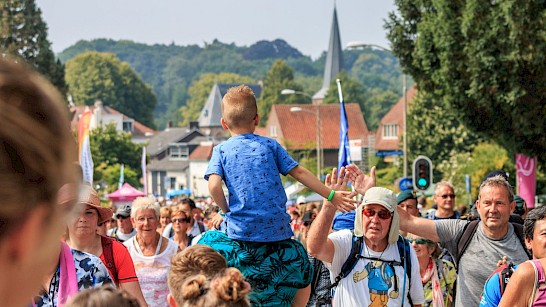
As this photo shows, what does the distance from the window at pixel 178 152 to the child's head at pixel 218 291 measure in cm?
14027

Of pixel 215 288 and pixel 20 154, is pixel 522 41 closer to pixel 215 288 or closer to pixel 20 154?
pixel 215 288

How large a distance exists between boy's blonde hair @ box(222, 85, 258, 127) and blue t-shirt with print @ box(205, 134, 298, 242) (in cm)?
9

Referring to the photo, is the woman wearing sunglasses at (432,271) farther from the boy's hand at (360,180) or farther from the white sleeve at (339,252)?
the white sleeve at (339,252)

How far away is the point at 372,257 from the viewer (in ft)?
21.4

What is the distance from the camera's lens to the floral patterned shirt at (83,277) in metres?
4.70

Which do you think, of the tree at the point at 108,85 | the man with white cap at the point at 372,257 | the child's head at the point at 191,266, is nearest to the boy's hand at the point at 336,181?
the man with white cap at the point at 372,257

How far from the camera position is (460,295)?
7.50 metres

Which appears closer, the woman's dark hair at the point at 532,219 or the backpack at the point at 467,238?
the woman's dark hair at the point at 532,219

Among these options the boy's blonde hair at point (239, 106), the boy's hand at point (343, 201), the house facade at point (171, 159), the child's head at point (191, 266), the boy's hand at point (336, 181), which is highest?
the boy's blonde hair at point (239, 106)

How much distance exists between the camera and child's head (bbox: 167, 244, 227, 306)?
13.2 feet

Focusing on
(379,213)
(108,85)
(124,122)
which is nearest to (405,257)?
(379,213)

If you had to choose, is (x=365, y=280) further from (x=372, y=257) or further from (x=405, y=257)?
(x=405, y=257)

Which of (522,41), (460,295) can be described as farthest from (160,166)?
(460,295)

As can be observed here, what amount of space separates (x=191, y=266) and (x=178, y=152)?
142183 millimetres
